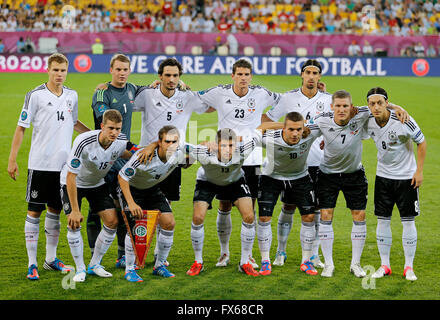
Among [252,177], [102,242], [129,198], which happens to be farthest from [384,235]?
[102,242]

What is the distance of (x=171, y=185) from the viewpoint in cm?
784

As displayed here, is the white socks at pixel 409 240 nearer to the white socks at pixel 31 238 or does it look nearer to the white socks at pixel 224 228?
the white socks at pixel 224 228

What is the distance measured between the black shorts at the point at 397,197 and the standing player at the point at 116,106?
2919 millimetres

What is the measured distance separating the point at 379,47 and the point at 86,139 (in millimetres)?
25847

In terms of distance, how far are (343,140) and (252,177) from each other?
119 centimetres

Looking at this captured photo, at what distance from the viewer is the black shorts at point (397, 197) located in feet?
23.6

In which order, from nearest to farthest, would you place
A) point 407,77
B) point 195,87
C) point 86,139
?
point 86,139 → point 195,87 → point 407,77

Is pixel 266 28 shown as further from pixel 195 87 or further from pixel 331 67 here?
pixel 195 87

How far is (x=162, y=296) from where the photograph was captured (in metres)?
6.46

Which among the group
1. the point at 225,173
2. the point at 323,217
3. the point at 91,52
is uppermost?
the point at 91,52

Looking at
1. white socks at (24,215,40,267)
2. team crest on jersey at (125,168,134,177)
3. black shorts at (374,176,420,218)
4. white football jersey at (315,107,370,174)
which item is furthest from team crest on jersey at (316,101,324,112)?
white socks at (24,215,40,267)

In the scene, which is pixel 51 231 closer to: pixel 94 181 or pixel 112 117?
pixel 94 181

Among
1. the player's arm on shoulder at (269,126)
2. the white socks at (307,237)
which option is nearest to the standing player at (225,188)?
the player's arm on shoulder at (269,126)

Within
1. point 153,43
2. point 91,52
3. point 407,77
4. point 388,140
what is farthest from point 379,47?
point 388,140
